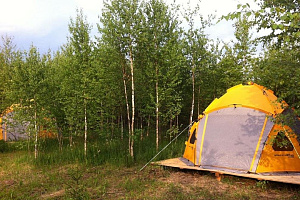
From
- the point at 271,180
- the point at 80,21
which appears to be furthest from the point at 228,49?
the point at 271,180

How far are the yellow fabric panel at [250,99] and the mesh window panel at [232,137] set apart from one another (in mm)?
190

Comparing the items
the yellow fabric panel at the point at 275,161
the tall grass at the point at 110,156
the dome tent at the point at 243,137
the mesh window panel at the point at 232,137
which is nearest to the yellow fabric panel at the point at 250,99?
the dome tent at the point at 243,137

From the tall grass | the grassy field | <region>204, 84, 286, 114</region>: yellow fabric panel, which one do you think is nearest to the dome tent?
Answer: <region>204, 84, 286, 114</region>: yellow fabric panel

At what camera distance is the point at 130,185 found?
26.6 ft

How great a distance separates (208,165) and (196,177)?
1.95ft

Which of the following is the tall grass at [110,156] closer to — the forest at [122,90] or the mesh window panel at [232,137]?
the forest at [122,90]

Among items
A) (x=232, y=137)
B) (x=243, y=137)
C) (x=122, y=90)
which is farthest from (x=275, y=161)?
(x=122, y=90)

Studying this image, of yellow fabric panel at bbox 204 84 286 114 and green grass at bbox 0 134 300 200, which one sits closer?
green grass at bbox 0 134 300 200

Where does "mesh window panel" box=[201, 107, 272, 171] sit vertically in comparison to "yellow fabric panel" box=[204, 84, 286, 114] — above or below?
below

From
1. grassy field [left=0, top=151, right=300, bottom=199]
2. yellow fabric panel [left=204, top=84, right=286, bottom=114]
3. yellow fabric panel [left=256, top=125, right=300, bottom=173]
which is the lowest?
grassy field [left=0, top=151, right=300, bottom=199]

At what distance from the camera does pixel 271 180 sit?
24.0 ft

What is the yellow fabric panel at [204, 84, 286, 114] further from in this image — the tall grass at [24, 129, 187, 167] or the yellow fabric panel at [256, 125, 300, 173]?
the tall grass at [24, 129, 187, 167]

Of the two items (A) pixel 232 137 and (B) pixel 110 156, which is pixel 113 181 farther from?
(A) pixel 232 137

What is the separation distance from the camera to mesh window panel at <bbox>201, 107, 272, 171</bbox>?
828 centimetres
